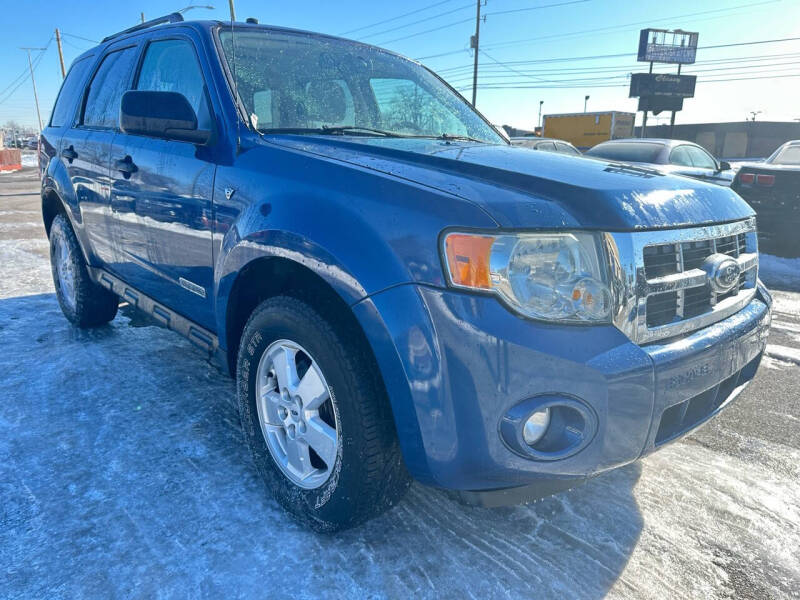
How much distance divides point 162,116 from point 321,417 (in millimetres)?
1353

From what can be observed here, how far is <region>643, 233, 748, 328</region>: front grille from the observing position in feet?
5.41

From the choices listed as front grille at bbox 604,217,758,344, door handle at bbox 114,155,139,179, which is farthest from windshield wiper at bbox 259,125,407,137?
front grille at bbox 604,217,758,344

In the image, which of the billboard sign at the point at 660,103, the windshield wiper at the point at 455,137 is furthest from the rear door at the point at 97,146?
the billboard sign at the point at 660,103

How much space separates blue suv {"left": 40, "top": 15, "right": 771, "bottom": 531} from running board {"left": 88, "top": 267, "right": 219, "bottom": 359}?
0.09 ft

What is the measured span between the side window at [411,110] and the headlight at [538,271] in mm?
1415

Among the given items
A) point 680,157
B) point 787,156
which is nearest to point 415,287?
point 787,156

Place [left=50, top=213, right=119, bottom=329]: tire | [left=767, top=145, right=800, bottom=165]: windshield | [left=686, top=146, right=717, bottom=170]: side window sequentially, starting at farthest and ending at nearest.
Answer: [left=686, top=146, right=717, bottom=170]: side window → [left=767, top=145, right=800, bottom=165]: windshield → [left=50, top=213, right=119, bottom=329]: tire

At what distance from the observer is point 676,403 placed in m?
1.61

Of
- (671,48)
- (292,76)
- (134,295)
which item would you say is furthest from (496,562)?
(671,48)

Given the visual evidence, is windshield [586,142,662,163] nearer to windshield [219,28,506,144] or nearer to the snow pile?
the snow pile

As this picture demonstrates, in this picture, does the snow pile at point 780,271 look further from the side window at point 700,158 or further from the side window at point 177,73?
the side window at point 177,73

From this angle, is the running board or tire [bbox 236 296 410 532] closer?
tire [bbox 236 296 410 532]

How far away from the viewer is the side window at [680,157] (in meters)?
8.86

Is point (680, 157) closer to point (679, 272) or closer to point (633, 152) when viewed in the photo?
point (633, 152)
